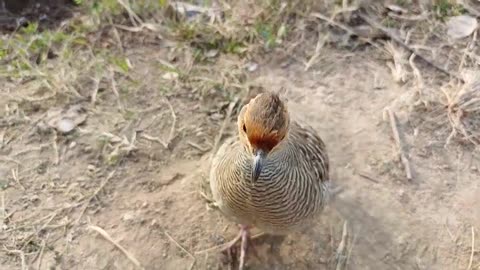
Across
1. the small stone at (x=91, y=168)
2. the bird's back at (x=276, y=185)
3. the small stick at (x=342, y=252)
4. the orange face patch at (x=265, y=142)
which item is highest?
the orange face patch at (x=265, y=142)

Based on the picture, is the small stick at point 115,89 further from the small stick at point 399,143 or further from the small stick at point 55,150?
the small stick at point 399,143

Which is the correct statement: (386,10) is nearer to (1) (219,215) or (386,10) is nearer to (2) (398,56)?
(2) (398,56)

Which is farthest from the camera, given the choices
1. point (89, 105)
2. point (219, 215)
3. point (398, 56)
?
point (398, 56)

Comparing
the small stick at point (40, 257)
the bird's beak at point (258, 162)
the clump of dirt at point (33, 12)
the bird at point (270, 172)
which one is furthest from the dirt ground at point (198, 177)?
the bird's beak at point (258, 162)

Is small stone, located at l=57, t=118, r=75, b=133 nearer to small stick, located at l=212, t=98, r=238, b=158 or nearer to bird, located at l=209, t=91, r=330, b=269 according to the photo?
small stick, located at l=212, t=98, r=238, b=158

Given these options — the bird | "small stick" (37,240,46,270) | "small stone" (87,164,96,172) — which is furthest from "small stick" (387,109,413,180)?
"small stick" (37,240,46,270)

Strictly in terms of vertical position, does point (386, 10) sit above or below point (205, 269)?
above

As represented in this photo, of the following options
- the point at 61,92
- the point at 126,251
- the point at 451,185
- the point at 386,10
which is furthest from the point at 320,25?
the point at 126,251
